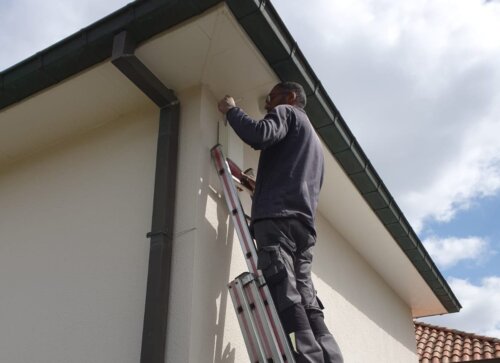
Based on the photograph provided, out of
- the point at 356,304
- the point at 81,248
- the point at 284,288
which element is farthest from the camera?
the point at 356,304

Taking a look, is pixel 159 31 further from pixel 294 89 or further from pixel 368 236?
pixel 368 236

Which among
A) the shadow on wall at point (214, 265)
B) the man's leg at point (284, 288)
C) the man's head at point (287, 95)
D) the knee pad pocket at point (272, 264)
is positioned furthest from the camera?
the man's head at point (287, 95)

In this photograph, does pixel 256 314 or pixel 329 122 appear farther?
pixel 329 122

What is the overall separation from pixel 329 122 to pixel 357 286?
235cm

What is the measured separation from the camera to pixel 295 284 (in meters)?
2.56

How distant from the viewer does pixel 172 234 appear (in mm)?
2955

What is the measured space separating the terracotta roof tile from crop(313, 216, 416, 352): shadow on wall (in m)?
1.50

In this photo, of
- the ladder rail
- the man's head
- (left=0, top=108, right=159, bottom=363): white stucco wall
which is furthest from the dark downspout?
the man's head

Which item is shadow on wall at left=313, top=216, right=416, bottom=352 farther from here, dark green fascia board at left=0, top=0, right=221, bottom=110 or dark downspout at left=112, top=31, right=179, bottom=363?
dark green fascia board at left=0, top=0, right=221, bottom=110

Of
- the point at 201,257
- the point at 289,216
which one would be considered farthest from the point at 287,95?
the point at 201,257

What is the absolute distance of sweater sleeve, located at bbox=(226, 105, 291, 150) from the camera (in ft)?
8.88

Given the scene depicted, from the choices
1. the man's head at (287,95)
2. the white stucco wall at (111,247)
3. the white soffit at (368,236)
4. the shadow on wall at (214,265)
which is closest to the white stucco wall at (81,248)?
the white stucco wall at (111,247)

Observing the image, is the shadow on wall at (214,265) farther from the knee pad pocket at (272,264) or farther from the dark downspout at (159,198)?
the knee pad pocket at (272,264)

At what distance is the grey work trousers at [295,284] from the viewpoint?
7.91 feet
